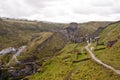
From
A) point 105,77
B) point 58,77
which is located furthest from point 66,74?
point 105,77

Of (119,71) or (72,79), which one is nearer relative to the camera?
(119,71)

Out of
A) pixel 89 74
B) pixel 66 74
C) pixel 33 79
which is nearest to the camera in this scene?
pixel 89 74

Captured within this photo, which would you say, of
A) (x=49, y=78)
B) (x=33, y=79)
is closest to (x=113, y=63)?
(x=49, y=78)

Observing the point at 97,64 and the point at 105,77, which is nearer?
the point at 105,77

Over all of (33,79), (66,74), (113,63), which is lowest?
(33,79)

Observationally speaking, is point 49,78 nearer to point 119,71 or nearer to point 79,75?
point 79,75

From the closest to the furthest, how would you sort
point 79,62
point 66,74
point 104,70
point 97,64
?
A: point 104,70 → point 97,64 → point 66,74 → point 79,62

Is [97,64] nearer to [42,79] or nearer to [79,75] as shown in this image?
[79,75]

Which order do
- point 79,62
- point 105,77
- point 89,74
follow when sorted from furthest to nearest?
point 79,62
point 89,74
point 105,77

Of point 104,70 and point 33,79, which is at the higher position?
point 104,70

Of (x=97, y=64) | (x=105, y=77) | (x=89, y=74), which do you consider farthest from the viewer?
(x=97, y=64)
